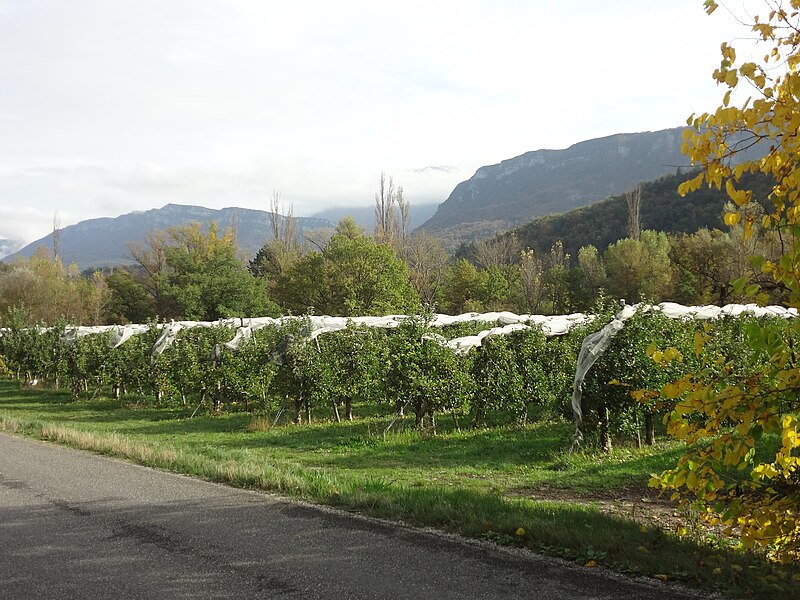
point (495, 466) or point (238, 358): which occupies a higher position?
point (238, 358)

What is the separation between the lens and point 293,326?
57.5 ft

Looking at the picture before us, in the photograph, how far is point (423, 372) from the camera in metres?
14.0

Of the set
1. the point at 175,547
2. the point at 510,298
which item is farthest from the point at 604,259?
the point at 175,547

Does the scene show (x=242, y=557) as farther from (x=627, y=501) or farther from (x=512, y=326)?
(x=512, y=326)

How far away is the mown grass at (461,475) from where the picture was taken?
4523 mm

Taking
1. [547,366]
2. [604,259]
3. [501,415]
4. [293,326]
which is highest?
[604,259]

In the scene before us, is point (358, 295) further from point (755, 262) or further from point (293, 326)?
point (755, 262)

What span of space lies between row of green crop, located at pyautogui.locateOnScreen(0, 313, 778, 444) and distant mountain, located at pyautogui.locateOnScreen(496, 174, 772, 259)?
43.4 m

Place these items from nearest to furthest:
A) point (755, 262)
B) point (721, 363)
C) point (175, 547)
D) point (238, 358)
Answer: point (755, 262)
point (721, 363)
point (175, 547)
point (238, 358)

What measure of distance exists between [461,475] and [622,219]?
216 feet

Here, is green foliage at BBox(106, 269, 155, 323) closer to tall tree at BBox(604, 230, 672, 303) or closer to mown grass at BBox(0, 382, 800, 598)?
mown grass at BBox(0, 382, 800, 598)

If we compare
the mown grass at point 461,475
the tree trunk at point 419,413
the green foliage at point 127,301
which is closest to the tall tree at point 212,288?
the green foliage at point 127,301

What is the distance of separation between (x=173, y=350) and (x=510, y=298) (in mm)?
33645

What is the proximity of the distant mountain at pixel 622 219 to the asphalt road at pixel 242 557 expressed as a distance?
2121 inches
